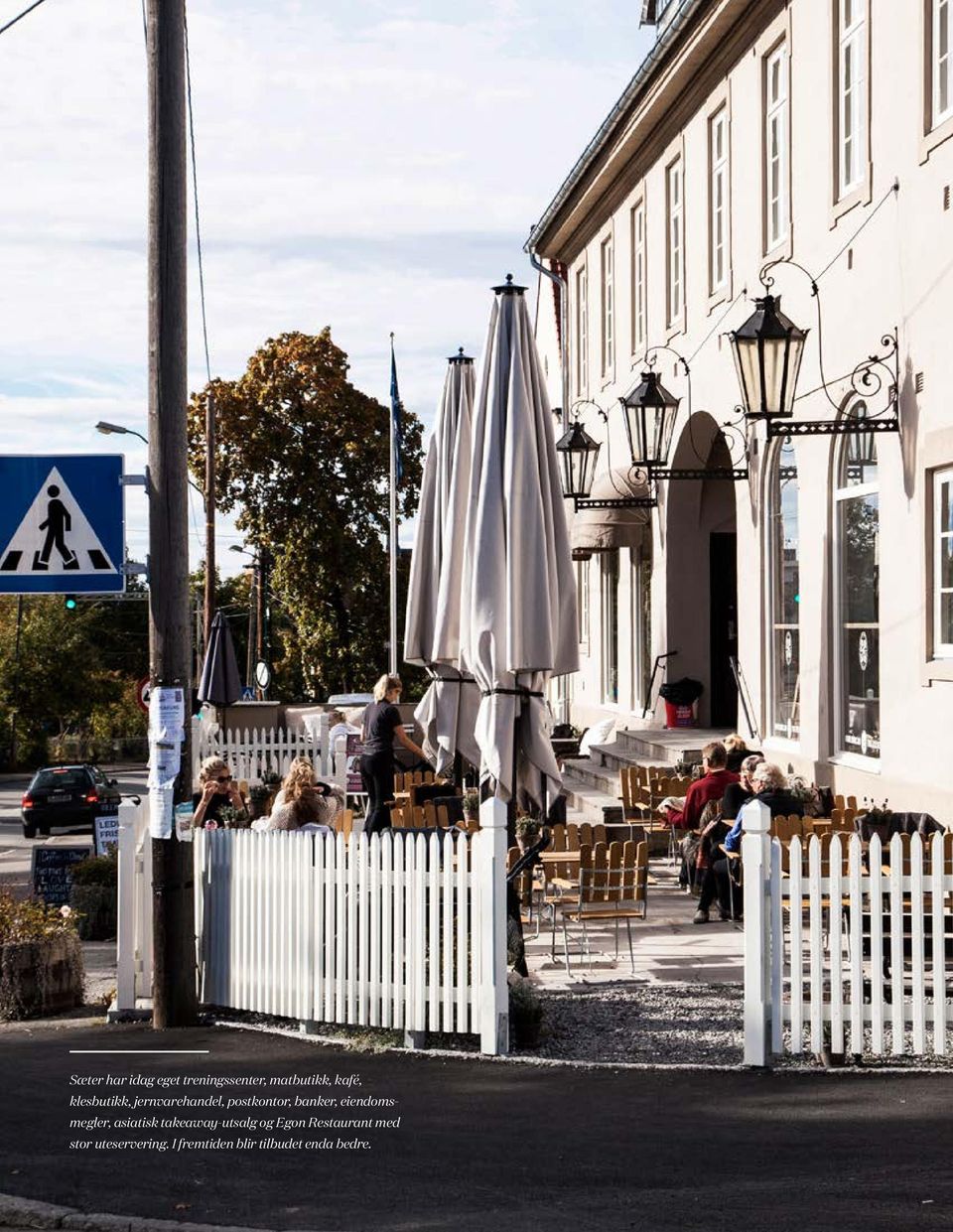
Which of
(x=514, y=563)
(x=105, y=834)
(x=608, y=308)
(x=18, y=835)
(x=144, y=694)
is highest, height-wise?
(x=608, y=308)

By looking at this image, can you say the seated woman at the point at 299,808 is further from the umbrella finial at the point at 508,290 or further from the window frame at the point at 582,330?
the window frame at the point at 582,330

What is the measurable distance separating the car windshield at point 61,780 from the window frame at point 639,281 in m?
14.3

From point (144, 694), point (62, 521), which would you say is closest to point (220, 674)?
point (144, 694)

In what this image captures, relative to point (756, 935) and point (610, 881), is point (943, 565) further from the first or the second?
point (756, 935)

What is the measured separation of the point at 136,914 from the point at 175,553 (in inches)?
94.6

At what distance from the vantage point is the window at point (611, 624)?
1056 inches

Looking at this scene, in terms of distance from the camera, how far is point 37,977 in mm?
10773

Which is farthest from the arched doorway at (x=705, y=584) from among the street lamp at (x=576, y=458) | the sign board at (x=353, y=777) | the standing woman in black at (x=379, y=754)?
the standing woman in black at (x=379, y=754)

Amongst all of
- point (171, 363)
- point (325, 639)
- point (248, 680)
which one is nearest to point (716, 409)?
point (171, 363)

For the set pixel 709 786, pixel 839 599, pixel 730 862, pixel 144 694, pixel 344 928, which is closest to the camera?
pixel 344 928

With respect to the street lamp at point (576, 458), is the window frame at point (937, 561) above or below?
below

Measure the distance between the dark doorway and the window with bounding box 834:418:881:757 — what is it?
652cm

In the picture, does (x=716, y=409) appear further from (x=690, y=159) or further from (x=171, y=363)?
(x=171, y=363)

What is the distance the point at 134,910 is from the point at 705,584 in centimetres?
1371
